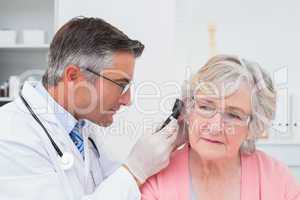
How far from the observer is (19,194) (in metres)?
1.09

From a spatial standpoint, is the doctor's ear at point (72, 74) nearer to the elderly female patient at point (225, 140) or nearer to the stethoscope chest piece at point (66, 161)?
the stethoscope chest piece at point (66, 161)

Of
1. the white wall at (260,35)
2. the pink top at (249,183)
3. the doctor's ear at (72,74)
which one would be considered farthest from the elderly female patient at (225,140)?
the white wall at (260,35)

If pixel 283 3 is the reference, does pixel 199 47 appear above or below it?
below

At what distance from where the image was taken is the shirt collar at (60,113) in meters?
1.26

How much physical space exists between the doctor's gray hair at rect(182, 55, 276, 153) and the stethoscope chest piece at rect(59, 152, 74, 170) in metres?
0.38

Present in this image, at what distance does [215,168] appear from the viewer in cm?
128

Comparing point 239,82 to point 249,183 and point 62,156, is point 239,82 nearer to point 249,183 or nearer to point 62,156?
point 249,183

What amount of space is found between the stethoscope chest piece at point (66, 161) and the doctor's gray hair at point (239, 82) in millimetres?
379

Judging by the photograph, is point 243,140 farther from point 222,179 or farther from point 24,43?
point 24,43

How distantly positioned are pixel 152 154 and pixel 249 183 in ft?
1.02

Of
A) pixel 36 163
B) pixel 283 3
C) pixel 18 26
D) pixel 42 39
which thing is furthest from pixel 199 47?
pixel 36 163

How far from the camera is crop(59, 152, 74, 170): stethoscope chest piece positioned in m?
1.17

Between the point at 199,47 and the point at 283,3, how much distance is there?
599mm

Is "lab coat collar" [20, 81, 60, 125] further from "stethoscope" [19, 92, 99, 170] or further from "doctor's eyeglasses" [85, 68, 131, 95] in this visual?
"doctor's eyeglasses" [85, 68, 131, 95]
